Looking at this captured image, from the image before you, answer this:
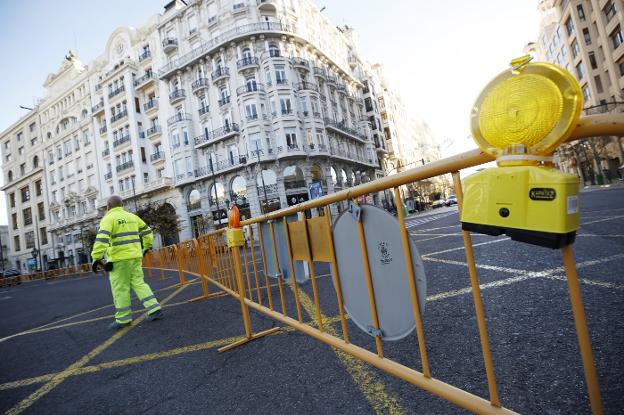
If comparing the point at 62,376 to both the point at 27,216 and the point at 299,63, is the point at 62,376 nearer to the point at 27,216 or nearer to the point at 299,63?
the point at 299,63

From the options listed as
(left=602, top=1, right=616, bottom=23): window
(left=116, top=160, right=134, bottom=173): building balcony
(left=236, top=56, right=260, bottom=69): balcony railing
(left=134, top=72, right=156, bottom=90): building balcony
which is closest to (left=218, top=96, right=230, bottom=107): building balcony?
(left=236, top=56, right=260, bottom=69): balcony railing

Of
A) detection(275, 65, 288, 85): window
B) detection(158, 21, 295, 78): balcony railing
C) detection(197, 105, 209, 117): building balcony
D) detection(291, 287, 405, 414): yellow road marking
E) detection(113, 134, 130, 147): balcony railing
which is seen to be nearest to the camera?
detection(291, 287, 405, 414): yellow road marking

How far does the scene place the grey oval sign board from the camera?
1423mm

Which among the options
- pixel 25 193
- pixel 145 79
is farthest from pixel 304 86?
pixel 25 193

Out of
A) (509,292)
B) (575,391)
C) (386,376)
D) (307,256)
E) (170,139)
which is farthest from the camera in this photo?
(170,139)

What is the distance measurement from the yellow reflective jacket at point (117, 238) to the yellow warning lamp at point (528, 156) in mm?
4709

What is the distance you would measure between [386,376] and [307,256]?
876 mm

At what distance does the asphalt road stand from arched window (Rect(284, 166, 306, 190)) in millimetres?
24474

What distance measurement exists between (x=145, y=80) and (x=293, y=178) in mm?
Result: 20908

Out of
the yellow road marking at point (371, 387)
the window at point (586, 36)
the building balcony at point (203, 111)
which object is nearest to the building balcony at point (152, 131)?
the building balcony at point (203, 111)

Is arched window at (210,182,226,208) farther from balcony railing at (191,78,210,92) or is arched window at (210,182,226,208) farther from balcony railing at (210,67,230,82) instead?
balcony railing at (210,67,230,82)

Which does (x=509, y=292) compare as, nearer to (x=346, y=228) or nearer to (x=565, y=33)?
(x=346, y=228)

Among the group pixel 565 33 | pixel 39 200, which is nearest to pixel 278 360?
pixel 565 33

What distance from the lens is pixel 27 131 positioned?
166 ft
